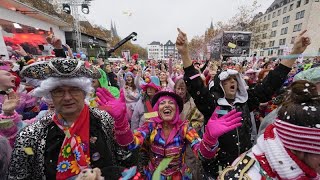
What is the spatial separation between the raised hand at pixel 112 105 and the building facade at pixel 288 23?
1274 inches

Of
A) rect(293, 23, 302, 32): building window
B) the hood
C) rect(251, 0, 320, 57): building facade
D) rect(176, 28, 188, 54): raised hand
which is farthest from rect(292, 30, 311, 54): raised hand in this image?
rect(293, 23, 302, 32): building window

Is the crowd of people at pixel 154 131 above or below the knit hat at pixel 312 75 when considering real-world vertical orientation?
below

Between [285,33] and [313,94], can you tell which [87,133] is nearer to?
[313,94]

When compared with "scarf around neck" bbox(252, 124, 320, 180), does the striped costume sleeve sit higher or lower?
lower

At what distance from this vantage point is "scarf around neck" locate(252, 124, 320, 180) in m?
1.04

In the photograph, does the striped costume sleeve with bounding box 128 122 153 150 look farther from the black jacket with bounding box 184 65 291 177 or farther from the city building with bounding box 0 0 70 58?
the city building with bounding box 0 0 70 58

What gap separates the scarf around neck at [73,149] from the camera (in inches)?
65.7

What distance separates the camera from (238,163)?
3.94 feet

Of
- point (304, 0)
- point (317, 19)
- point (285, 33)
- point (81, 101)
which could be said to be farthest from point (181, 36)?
point (285, 33)

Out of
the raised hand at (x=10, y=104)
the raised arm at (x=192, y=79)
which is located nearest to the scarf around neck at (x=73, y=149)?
the raised hand at (x=10, y=104)

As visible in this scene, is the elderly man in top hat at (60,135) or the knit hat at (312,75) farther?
the knit hat at (312,75)

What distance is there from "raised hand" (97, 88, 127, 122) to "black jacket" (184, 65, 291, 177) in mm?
→ 812

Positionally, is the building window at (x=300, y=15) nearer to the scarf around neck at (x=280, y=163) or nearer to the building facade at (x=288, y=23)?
the building facade at (x=288, y=23)

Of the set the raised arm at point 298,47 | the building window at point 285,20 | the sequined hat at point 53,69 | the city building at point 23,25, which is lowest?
the sequined hat at point 53,69
